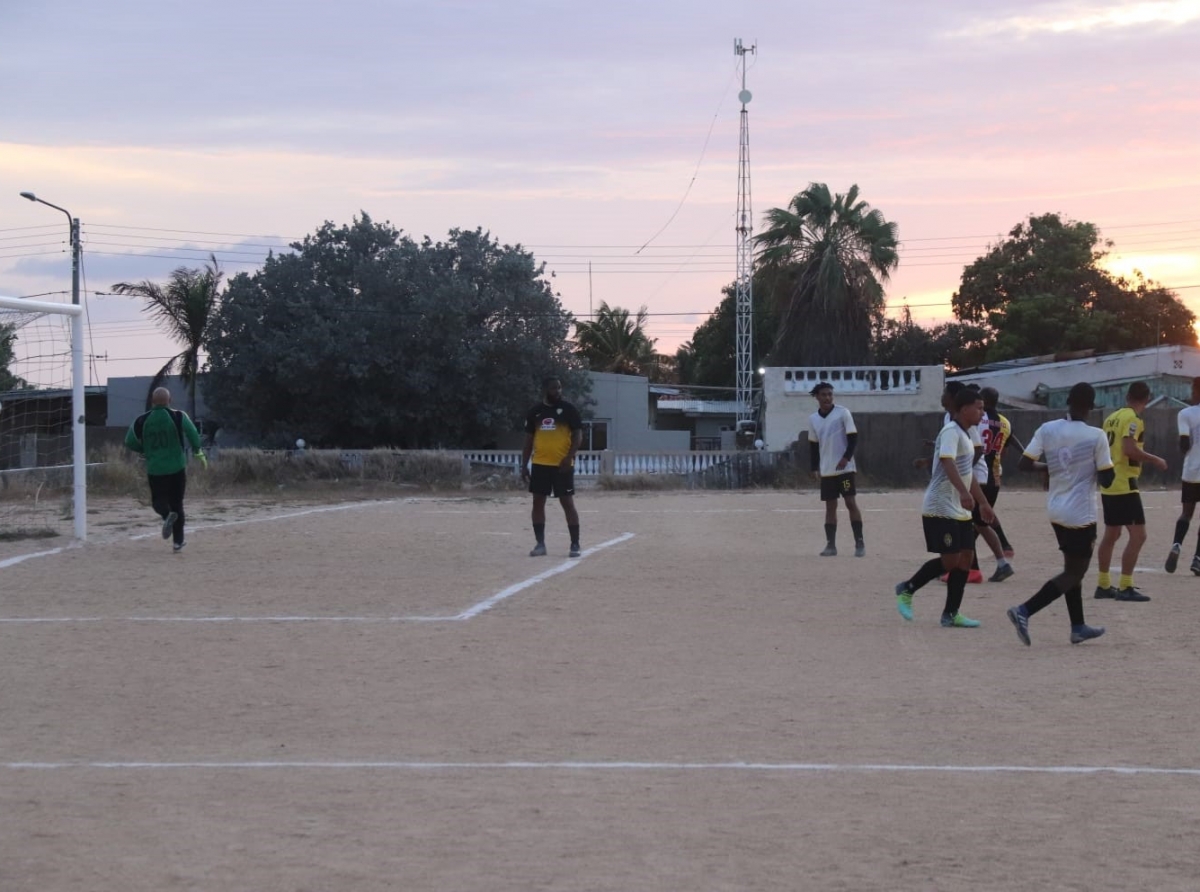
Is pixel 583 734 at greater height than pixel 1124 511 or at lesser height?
lesser

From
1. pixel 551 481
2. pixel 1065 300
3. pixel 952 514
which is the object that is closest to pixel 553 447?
pixel 551 481

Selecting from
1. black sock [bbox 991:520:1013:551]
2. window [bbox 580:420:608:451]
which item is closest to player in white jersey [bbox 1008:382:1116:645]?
black sock [bbox 991:520:1013:551]

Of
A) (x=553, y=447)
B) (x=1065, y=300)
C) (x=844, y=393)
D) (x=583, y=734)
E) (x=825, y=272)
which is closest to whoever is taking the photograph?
Answer: (x=583, y=734)

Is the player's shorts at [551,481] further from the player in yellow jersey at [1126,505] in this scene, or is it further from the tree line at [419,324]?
the tree line at [419,324]

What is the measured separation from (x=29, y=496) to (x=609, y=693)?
18.3m

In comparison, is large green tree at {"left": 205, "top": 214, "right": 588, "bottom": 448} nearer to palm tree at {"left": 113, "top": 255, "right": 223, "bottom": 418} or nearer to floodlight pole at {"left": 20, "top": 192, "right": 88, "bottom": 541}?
palm tree at {"left": 113, "top": 255, "right": 223, "bottom": 418}

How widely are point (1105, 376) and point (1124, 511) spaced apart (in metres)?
29.5

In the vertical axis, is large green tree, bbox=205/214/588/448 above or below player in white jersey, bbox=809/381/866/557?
above

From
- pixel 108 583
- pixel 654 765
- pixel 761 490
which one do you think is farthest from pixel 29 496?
pixel 654 765

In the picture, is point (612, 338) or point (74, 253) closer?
point (74, 253)

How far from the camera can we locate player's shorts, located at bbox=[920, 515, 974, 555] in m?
9.77

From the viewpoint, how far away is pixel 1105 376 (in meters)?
39.1

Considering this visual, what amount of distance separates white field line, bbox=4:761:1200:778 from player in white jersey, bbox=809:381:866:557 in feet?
27.3

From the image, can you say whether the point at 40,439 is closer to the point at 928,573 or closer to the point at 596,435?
the point at 928,573
